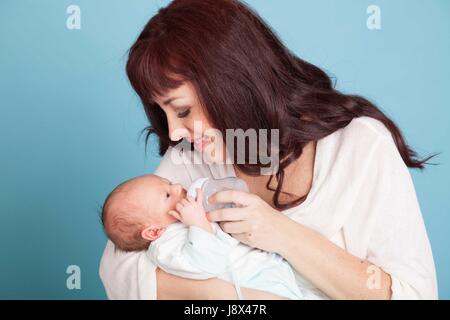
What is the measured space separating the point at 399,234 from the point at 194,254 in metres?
0.54

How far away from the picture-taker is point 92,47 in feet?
9.59

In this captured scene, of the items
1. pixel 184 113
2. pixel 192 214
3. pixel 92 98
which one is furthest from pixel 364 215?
pixel 92 98

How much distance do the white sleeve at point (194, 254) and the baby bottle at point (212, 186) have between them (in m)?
0.14

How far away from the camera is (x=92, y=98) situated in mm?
2945

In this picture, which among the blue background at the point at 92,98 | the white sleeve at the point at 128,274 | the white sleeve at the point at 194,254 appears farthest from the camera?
the blue background at the point at 92,98

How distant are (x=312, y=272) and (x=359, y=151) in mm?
363

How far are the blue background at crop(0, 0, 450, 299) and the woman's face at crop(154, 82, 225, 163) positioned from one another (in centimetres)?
109

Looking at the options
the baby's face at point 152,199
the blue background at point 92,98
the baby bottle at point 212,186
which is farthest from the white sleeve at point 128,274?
the blue background at point 92,98

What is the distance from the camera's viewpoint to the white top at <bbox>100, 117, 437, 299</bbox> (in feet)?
5.67

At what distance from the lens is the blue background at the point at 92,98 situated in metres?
2.91

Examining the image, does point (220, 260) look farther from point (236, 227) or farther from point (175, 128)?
point (175, 128)

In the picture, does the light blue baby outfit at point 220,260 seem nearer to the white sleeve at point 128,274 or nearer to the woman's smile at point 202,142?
the white sleeve at point 128,274
